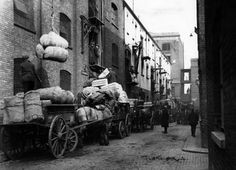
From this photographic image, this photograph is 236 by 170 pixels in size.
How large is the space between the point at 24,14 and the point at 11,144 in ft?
16.9

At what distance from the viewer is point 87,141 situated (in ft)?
40.5

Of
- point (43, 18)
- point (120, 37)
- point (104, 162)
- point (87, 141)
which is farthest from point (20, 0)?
point (120, 37)

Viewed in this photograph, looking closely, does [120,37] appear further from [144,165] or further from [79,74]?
[144,165]

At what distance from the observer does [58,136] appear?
8.41m

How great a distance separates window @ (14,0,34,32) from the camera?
11.1 m

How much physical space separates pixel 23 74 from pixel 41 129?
188cm

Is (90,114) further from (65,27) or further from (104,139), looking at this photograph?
(65,27)

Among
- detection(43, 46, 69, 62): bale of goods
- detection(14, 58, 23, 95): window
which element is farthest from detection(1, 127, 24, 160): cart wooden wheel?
detection(43, 46, 69, 62): bale of goods

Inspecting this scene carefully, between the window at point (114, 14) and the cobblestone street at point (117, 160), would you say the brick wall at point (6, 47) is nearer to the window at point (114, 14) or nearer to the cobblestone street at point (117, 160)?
the cobblestone street at point (117, 160)

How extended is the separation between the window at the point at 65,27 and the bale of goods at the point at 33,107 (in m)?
7.15

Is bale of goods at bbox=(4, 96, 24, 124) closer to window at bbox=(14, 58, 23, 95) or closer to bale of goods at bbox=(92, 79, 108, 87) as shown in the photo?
window at bbox=(14, 58, 23, 95)

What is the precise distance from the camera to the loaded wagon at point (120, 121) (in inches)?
525

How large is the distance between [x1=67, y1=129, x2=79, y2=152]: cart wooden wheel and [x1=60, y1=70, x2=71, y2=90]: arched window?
5.15m

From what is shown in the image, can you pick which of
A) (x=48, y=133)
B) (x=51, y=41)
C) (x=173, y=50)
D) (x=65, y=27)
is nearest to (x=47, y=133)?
(x=48, y=133)
